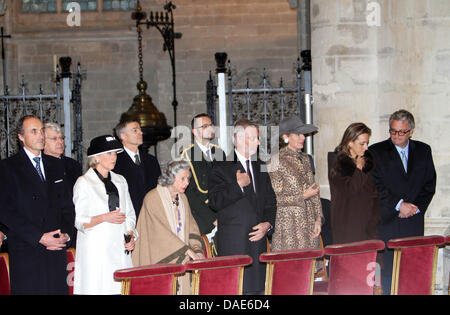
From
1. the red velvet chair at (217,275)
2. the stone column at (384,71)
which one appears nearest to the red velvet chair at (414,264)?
the red velvet chair at (217,275)

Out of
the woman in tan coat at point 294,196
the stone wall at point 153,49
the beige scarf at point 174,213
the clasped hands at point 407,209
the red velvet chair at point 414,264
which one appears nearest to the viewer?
the red velvet chair at point 414,264

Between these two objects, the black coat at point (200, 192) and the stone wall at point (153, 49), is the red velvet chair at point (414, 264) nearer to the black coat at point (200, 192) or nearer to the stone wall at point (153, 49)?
the black coat at point (200, 192)

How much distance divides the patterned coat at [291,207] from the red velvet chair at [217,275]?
1305mm

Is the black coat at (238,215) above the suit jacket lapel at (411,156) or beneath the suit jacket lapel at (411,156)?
beneath

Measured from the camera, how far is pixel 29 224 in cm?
420

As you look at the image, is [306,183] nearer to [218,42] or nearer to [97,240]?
[97,240]

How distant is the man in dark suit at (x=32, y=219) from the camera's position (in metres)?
4.21

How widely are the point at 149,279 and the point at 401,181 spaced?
266cm

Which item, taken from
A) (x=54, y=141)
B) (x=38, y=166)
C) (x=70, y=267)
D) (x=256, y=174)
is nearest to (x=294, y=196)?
(x=256, y=174)

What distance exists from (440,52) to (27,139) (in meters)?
3.61

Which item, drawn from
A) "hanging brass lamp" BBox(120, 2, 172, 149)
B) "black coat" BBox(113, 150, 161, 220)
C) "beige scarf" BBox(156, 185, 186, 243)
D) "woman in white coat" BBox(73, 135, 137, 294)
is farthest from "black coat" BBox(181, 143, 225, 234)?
"hanging brass lamp" BBox(120, 2, 172, 149)

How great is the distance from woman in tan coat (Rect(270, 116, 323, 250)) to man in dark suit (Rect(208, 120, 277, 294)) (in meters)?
0.17

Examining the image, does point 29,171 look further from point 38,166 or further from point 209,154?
point 209,154
